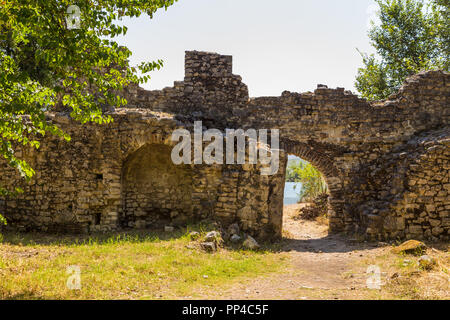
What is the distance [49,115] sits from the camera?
31.1 feet

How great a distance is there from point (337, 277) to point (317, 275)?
14.4 inches

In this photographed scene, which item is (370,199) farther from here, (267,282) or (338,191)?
(267,282)

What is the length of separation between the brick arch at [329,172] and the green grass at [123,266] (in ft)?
13.0

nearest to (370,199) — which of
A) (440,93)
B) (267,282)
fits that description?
(440,93)

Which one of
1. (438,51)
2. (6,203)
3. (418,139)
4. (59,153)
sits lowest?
(6,203)

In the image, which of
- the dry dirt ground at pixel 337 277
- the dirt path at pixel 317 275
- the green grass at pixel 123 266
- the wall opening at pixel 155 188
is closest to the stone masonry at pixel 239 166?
the wall opening at pixel 155 188

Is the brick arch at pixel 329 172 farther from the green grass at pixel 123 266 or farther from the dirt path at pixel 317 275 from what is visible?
the green grass at pixel 123 266

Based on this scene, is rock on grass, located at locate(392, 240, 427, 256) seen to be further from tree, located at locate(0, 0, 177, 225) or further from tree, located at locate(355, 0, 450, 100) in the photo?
tree, located at locate(355, 0, 450, 100)

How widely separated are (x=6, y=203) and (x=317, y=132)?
960cm

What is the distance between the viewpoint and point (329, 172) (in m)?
11.0

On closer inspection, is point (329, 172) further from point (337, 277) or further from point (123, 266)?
point (123, 266)

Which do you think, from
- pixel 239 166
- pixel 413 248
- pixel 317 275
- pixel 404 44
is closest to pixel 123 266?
pixel 317 275

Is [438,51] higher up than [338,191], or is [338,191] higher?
[438,51]
